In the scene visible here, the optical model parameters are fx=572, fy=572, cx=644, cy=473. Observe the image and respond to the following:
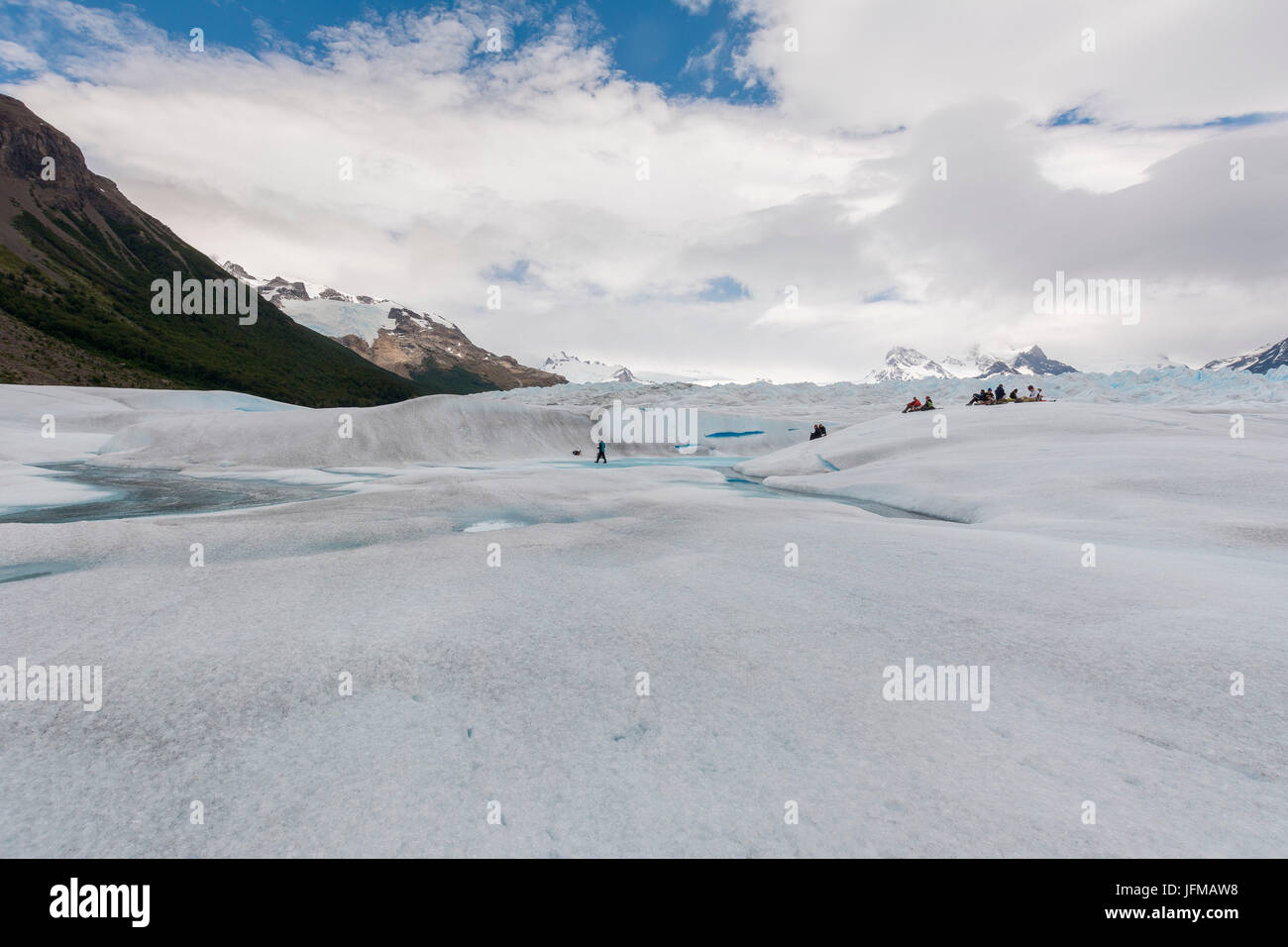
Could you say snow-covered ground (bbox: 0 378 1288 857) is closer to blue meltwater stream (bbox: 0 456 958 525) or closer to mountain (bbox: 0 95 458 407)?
blue meltwater stream (bbox: 0 456 958 525)

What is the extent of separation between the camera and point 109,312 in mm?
93062

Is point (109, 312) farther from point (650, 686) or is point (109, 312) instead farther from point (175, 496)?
point (650, 686)

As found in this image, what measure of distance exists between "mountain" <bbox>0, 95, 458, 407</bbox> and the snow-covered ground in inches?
3532

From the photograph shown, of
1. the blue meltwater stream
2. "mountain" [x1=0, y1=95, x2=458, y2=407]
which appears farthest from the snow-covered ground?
"mountain" [x1=0, y1=95, x2=458, y2=407]

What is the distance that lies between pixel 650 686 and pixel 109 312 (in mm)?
128198

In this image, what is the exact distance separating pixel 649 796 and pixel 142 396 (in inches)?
1869

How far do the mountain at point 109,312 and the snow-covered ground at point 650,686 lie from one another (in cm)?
8972

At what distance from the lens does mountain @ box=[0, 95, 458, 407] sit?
3046 inches

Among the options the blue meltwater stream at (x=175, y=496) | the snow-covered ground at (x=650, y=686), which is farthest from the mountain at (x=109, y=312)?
the snow-covered ground at (x=650, y=686)

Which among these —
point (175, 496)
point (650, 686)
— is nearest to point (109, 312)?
point (175, 496)

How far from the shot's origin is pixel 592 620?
156 inches

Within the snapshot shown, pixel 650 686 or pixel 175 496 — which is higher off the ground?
pixel 175 496

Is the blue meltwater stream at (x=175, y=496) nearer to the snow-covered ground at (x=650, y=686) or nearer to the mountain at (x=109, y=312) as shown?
the snow-covered ground at (x=650, y=686)
